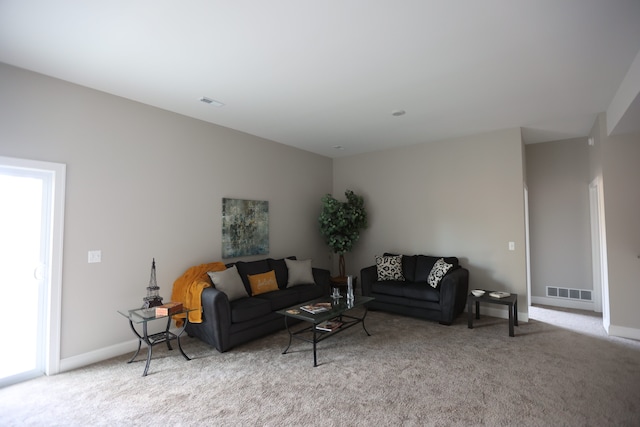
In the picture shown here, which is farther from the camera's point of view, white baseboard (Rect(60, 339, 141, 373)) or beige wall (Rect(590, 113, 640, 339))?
beige wall (Rect(590, 113, 640, 339))

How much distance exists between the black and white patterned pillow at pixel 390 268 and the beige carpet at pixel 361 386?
138cm

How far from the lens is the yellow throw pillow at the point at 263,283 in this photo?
418cm

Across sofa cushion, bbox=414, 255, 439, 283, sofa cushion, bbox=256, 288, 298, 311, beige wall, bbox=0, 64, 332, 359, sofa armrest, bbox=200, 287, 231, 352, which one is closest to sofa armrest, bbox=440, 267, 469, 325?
sofa cushion, bbox=414, 255, 439, 283

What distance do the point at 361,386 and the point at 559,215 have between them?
188 inches

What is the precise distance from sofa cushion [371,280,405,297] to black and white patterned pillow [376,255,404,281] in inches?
5.4

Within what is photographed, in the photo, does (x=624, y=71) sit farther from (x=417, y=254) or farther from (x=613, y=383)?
(x=417, y=254)

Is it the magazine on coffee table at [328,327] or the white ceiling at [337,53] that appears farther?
the magazine on coffee table at [328,327]

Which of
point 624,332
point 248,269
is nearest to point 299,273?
point 248,269

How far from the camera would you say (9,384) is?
271 centimetres

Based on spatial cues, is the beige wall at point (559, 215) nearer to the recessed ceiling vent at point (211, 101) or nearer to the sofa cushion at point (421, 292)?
the sofa cushion at point (421, 292)

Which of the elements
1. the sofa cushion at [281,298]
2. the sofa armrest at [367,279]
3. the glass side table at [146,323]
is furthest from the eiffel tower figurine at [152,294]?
the sofa armrest at [367,279]

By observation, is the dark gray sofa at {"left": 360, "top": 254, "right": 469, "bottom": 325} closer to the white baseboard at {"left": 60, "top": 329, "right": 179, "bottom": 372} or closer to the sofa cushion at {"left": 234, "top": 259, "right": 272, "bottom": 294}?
the sofa cushion at {"left": 234, "top": 259, "right": 272, "bottom": 294}

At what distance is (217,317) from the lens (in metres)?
3.29

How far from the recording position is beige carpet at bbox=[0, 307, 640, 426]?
7.32 ft
